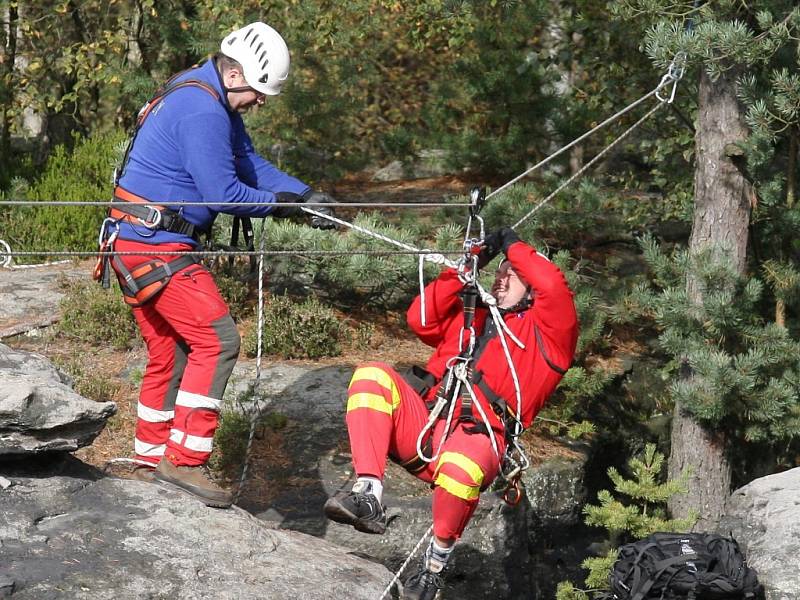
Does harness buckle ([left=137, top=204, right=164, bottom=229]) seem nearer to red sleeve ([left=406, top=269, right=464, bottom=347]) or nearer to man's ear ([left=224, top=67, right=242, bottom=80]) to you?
man's ear ([left=224, top=67, right=242, bottom=80])

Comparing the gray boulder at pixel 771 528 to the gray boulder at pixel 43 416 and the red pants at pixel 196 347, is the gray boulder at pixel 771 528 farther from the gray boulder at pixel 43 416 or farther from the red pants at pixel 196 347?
the gray boulder at pixel 43 416

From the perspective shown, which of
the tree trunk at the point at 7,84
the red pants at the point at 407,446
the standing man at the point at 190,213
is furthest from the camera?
the tree trunk at the point at 7,84

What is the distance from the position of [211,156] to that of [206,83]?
0.40 m

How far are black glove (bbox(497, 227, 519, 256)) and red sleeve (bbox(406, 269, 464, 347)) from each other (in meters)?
0.29

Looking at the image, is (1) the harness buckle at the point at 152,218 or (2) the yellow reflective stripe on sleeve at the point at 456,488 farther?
(1) the harness buckle at the point at 152,218

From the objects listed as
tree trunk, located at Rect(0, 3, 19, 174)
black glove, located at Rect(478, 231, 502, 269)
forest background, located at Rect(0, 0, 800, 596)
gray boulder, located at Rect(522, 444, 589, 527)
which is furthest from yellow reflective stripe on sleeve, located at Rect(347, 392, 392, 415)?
tree trunk, located at Rect(0, 3, 19, 174)

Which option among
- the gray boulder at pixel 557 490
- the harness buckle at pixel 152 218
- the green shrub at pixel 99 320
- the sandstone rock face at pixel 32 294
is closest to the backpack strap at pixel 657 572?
the gray boulder at pixel 557 490

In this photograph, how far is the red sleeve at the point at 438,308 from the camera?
5703mm

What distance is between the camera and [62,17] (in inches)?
459

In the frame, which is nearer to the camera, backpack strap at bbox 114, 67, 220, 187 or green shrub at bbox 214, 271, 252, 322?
backpack strap at bbox 114, 67, 220, 187

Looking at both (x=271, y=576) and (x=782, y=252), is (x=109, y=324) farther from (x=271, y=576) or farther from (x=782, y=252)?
(x=782, y=252)

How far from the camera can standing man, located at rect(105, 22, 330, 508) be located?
5.58m

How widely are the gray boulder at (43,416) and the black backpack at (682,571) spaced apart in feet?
9.07

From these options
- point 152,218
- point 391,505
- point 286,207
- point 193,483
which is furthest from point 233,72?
point 391,505
